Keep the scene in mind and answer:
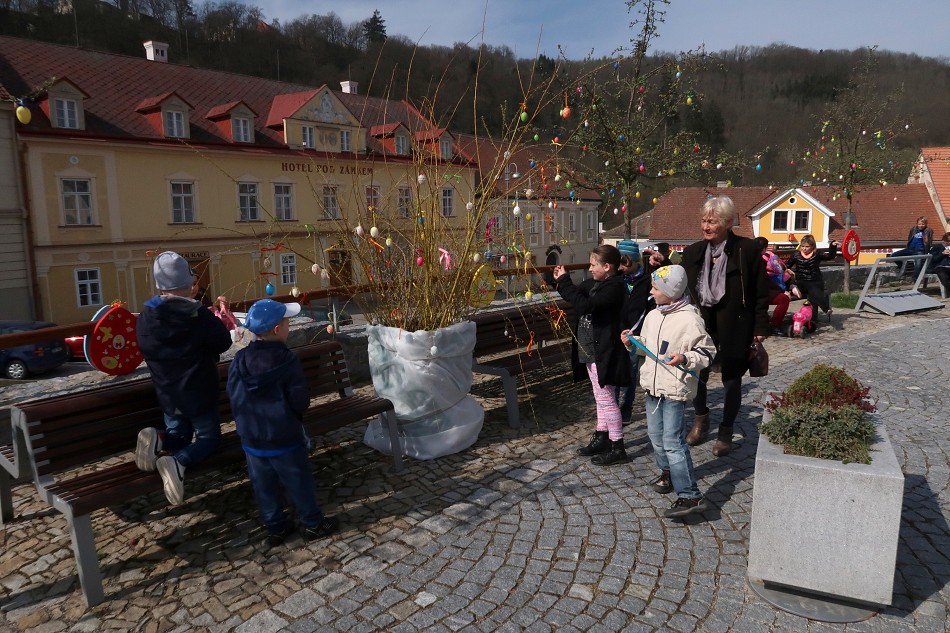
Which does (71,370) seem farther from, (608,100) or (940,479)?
(940,479)

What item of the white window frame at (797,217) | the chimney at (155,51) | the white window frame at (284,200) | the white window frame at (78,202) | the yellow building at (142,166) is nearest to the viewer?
the yellow building at (142,166)

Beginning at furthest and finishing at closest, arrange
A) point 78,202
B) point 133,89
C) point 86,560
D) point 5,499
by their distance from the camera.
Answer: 1. point 133,89
2. point 78,202
3. point 5,499
4. point 86,560

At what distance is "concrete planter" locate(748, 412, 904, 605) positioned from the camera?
→ 284 cm

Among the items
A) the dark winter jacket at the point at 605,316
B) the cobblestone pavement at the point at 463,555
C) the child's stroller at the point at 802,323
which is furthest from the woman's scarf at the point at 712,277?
the child's stroller at the point at 802,323

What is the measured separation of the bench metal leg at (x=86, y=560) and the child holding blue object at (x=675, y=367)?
112 inches

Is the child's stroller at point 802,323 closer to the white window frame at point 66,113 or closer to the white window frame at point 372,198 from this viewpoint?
the white window frame at point 372,198

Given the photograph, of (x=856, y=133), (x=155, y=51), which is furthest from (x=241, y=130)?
(x=856, y=133)

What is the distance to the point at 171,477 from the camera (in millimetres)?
3342

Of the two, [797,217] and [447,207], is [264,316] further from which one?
[797,217]

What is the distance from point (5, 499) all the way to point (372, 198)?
2.92m

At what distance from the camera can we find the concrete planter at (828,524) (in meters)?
2.84

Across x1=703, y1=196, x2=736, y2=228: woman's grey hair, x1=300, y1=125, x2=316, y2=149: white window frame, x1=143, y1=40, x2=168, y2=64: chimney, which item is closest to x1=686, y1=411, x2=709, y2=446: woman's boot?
x1=703, y1=196, x2=736, y2=228: woman's grey hair

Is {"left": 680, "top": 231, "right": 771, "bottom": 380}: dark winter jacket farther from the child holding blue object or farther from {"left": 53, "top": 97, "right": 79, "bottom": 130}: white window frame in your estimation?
{"left": 53, "top": 97, "right": 79, "bottom": 130}: white window frame

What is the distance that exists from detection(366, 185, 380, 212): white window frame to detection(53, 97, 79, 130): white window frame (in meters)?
22.5
